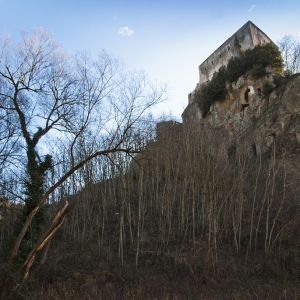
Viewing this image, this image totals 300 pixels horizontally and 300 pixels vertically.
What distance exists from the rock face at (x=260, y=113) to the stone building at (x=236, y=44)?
5513mm

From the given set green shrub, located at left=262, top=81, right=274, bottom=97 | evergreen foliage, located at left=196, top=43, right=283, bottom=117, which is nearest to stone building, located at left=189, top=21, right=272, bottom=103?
evergreen foliage, located at left=196, top=43, right=283, bottom=117

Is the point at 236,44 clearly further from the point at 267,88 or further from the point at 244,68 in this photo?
the point at 267,88

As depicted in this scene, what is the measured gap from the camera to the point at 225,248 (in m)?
13.8

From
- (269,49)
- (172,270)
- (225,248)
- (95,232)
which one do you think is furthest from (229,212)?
(269,49)

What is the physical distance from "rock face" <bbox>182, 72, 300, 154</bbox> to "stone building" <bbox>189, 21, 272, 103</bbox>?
551 cm

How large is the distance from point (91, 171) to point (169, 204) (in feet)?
14.5

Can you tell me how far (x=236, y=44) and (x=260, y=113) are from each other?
10.3 metres

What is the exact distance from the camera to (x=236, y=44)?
28125mm

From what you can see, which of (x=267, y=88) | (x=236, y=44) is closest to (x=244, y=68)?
(x=267, y=88)

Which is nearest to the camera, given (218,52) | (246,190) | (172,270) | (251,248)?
(172,270)

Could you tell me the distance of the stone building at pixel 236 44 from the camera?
88.8 ft

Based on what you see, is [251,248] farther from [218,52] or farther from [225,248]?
[218,52]

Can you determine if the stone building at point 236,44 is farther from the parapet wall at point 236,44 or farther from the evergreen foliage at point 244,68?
the evergreen foliage at point 244,68

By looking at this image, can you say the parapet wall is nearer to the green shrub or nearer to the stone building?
the stone building
